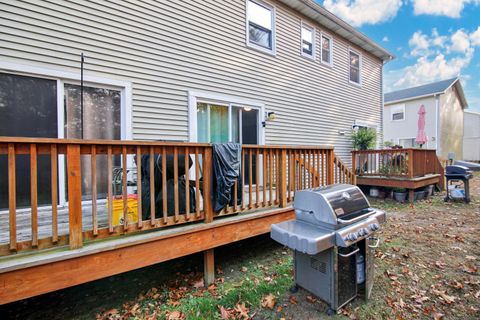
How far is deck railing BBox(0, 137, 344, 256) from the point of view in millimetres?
2066

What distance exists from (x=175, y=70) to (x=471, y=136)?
28473mm

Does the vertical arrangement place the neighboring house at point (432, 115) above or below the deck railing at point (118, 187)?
above

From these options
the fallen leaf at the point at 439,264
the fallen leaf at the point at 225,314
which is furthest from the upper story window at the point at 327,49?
the fallen leaf at the point at 225,314

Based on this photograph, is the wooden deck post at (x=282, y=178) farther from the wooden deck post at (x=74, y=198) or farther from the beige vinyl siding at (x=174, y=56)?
the wooden deck post at (x=74, y=198)

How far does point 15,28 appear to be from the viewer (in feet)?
11.5

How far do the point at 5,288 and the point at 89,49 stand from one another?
12.1ft

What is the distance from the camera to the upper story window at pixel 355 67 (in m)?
9.27

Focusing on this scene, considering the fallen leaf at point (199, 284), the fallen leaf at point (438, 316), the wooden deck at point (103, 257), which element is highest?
the wooden deck at point (103, 257)

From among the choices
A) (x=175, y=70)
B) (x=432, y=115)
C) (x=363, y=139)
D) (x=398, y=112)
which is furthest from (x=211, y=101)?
(x=398, y=112)

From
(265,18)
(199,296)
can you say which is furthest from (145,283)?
(265,18)

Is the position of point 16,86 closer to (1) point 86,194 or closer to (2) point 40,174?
(2) point 40,174

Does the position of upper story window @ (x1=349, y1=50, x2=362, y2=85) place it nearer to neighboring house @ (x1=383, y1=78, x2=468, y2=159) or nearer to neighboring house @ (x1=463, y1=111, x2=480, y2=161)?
neighboring house @ (x1=383, y1=78, x2=468, y2=159)

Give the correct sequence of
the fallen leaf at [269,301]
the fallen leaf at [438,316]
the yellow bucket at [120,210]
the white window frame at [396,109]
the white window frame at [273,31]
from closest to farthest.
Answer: the fallen leaf at [438,316] → the fallen leaf at [269,301] → the yellow bucket at [120,210] → the white window frame at [273,31] → the white window frame at [396,109]

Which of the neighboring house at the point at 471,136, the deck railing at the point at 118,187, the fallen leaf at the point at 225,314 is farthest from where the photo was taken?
the neighboring house at the point at 471,136
